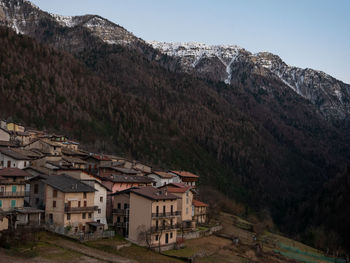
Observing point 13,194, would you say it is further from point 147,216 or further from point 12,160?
point 147,216

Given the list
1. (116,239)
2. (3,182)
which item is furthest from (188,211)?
(3,182)

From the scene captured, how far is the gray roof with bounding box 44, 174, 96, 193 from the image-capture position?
6544 cm

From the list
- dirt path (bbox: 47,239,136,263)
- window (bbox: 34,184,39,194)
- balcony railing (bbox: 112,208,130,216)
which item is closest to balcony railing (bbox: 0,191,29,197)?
window (bbox: 34,184,39,194)

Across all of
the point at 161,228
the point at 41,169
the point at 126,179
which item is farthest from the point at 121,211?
the point at 41,169

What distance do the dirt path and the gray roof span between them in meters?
7.74

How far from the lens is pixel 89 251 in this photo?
58438 millimetres

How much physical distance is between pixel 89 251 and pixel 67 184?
12.7 meters

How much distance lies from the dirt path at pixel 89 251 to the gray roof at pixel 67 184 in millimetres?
7741

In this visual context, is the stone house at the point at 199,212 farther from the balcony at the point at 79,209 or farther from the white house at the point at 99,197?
the balcony at the point at 79,209

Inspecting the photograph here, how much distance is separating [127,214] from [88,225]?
704 cm

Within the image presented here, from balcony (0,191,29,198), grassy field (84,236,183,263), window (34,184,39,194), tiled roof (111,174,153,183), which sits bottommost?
grassy field (84,236,183,263)

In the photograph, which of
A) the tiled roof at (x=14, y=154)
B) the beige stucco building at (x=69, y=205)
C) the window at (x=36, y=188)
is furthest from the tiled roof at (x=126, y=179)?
the tiled roof at (x=14, y=154)

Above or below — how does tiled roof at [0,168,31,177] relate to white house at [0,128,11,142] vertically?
below

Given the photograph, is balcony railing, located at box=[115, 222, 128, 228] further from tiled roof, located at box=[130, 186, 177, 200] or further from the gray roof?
the gray roof
